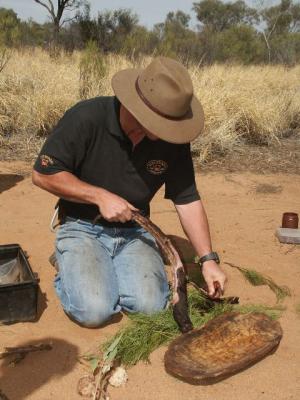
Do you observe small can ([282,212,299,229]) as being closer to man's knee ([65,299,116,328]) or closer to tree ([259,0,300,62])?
man's knee ([65,299,116,328])

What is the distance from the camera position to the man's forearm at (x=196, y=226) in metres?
2.80

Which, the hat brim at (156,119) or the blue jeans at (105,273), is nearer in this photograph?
the hat brim at (156,119)

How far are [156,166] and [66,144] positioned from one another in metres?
0.53

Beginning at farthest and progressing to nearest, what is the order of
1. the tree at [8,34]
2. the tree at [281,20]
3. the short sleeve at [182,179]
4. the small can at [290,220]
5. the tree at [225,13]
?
1. the tree at [225,13]
2. the tree at [281,20]
3. the tree at [8,34]
4. the small can at [290,220]
5. the short sleeve at [182,179]

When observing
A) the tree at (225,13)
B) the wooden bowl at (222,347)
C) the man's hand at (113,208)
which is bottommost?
the wooden bowl at (222,347)

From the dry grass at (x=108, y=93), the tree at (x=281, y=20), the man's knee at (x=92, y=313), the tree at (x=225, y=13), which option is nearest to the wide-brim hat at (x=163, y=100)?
the man's knee at (x=92, y=313)

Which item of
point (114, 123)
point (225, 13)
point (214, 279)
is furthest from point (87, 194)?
point (225, 13)

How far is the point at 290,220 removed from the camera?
407cm

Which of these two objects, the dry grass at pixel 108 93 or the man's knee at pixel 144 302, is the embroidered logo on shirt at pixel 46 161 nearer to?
the man's knee at pixel 144 302

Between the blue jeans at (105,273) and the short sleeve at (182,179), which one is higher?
the short sleeve at (182,179)

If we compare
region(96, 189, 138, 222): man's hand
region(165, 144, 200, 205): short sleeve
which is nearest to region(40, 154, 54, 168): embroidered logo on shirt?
region(96, 189, 138, 222): man's hand

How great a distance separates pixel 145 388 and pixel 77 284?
0.68m

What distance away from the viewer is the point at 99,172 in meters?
2.78

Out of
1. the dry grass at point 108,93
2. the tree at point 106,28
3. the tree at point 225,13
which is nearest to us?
the dry grass at point 108,93
